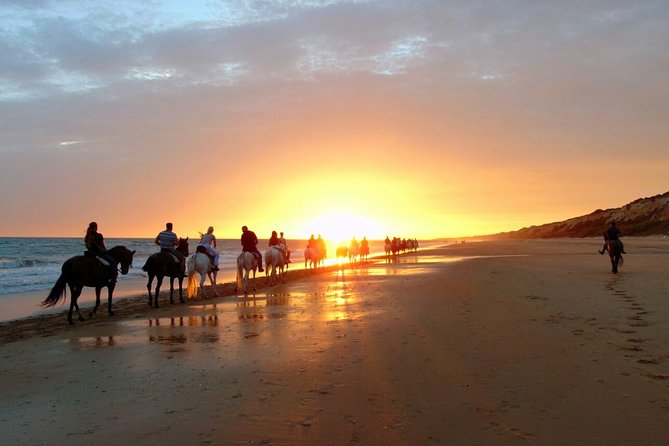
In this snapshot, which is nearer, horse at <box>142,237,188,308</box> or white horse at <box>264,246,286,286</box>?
horse at <box>142,237,188,308</box>

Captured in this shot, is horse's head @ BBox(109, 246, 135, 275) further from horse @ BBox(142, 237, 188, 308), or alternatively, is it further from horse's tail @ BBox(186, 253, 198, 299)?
horse's tail @ BBox(186, 253, 198, 299)

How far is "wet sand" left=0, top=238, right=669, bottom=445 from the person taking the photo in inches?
175

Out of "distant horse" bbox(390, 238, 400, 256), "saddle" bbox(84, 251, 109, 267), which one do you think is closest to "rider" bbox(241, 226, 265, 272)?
"saddle" bbox(84, 251, 109, 267)

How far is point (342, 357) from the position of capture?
707cm

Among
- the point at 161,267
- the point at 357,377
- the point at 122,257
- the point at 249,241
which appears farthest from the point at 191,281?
the point at 357,377

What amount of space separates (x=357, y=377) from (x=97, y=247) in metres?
10.1

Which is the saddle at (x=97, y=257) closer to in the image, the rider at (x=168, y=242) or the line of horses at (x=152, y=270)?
the line of horses at (x=152, y=270)

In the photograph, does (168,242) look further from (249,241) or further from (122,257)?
(249,241)

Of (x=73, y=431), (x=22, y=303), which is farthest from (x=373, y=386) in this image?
(x=22, y=303)

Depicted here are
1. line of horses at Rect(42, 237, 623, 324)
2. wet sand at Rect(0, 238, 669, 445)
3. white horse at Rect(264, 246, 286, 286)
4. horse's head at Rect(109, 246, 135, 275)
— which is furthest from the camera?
white horse at Rect(264, 246, 286, 286)

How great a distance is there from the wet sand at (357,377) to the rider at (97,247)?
2135 millimetres

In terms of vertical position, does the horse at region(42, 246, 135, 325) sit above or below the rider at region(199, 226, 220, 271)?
below

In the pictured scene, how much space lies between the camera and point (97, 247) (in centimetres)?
1328

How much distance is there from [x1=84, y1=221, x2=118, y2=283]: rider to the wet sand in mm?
2135
